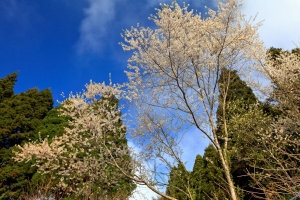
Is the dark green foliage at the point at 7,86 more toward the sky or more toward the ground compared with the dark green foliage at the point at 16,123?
more toward the sky

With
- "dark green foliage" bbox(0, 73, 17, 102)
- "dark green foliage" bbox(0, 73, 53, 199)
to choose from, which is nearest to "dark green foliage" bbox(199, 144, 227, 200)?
"dark green foliage" bbox(0, 73, 53, 199)

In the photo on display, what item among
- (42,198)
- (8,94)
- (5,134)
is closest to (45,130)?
(5,134)

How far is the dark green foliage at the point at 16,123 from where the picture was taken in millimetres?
10242

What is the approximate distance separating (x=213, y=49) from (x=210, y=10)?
1011 millimetres

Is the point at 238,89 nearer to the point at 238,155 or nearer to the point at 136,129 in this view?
the point at 238,155

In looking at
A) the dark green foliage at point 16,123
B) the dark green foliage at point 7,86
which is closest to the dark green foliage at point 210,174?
the dark green foliage at point 16,123

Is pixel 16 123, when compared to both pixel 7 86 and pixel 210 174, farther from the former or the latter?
pixel 210 174

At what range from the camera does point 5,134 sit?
11.3m

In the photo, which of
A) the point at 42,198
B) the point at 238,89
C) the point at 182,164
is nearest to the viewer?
the point at 182,164

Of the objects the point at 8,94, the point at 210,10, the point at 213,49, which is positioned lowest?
the point at 213,49

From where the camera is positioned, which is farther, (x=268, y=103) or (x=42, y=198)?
(x=268, y=103)

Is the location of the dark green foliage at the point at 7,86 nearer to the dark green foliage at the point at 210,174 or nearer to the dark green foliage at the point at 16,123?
the dark green foliage at the point at 16,123

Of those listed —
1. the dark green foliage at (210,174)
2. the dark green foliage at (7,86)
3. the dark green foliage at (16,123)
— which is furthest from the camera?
the dark green foliage at (7,86)

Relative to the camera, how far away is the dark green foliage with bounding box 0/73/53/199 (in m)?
10.2
